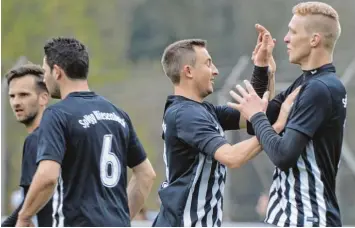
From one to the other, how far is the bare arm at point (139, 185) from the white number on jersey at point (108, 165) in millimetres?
426

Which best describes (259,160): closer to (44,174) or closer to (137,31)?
(137,31)

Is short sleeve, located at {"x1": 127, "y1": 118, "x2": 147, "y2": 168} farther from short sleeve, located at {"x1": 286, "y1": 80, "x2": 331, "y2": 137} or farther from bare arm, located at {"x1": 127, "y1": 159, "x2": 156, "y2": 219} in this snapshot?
short sleeve, located at {"x1": 286, "y1": 80, "x2": 331, "y2": 137}

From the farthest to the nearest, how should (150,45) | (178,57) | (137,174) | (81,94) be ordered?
1. (150,45)
2. (137,174)
3. (178,57)
4. (81,94)

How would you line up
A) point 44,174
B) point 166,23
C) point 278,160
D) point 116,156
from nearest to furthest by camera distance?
point 278,160 → point 44,174 → point 116,156 → point 166,23

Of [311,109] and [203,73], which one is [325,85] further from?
[203,73]

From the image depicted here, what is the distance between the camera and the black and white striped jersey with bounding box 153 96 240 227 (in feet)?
19.5

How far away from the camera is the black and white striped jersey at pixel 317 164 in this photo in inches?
214

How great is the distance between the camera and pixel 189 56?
627 cm

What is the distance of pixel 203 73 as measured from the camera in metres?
6.22

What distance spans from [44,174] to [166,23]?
30.8ft

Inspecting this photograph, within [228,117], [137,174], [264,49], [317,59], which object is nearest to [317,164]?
[317,59]

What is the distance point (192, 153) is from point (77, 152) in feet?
2.25

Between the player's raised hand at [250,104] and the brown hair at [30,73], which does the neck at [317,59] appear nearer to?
the player's raised hand at [250,104]

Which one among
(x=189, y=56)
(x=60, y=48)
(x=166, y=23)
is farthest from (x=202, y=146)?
(x=166, y=23)
